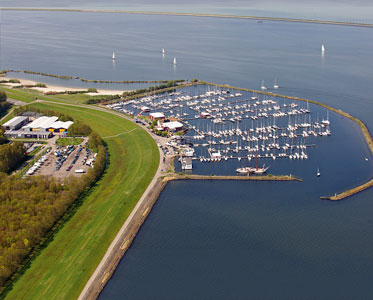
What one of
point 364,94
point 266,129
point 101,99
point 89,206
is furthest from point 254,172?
point 364,94

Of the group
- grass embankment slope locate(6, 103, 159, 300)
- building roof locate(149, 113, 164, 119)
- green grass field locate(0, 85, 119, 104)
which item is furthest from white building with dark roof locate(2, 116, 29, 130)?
building roof locate(149, 113, 164, 119)

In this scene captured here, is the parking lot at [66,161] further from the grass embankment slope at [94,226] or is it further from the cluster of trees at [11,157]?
the cluster of trees at [11,157]

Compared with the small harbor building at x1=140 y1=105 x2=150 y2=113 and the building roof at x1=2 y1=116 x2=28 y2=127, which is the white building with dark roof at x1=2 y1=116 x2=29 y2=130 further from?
the small harbor building at x1=140 y1=105 x2=150 y2=113

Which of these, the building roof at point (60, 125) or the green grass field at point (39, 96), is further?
the green grass field at point (39, 96)

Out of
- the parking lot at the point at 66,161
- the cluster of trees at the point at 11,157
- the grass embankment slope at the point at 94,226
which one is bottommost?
the grass embankment slope at the point at 94,226

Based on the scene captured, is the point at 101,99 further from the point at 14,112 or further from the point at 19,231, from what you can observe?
the point at 19,231

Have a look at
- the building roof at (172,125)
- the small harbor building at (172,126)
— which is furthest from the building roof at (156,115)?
the building roof at (172,125)

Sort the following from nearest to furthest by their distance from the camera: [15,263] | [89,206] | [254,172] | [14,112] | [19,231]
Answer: [15,263] → [19,231] → [89,206] → [254,172] → [14,112]
